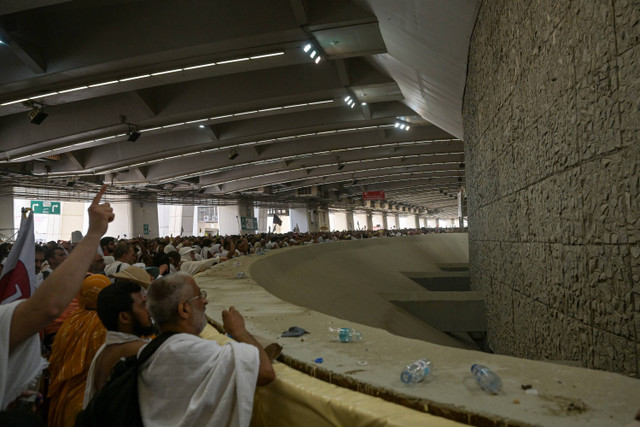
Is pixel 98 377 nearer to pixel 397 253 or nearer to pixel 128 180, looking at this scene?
pixel 397 253

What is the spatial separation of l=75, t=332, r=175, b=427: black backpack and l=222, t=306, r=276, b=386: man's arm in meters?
0.44

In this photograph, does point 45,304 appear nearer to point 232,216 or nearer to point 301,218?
point 232,216

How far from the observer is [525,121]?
4398 millimetres

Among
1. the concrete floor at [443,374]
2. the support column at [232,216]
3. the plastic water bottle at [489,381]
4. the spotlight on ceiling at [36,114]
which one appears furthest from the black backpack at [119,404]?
the support column at [232,216]

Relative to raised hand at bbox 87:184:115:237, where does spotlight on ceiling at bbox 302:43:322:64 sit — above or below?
above

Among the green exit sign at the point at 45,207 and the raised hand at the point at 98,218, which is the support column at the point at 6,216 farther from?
the raised hand at the point at 98,218

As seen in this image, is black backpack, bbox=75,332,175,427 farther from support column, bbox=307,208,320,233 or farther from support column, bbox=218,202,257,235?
support column, bbox=307,208,320,233

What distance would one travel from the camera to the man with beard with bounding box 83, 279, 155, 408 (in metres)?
2.32

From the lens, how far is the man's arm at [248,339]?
5.95ft

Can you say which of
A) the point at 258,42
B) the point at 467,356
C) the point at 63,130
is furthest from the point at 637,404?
the point at 63,130

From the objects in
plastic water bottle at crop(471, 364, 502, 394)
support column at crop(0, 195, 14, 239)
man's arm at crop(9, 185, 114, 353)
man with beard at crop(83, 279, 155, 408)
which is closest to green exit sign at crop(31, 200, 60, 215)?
support column at crop(0, 195, 14, 239)

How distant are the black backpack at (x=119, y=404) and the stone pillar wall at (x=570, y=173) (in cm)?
288

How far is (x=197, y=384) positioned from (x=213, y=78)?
13.0 meters

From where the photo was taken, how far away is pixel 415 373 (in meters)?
1.69
